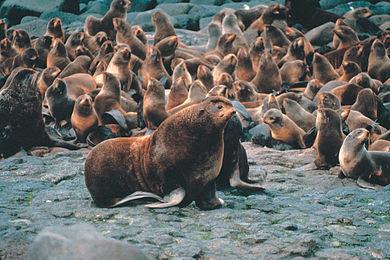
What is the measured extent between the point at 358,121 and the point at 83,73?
16.4ft

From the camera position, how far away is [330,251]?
5.79 meters

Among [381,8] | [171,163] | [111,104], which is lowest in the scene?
[381,8]

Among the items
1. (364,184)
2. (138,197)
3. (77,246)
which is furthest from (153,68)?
(77,246)

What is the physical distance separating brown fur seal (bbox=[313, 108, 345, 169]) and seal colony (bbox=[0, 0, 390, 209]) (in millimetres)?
13

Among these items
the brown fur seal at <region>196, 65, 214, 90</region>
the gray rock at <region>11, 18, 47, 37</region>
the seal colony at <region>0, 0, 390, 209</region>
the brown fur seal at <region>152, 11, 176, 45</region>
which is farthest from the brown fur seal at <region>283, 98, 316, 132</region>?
the gray rock at <region>11, 18, 47, 37</region>

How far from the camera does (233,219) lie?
259 inches

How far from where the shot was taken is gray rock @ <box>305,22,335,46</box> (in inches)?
743

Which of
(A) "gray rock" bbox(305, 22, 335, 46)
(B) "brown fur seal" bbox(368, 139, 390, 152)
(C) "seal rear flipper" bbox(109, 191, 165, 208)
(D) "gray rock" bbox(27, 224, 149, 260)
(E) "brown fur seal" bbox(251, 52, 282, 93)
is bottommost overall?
(A) "gray rock" bbox(305, 22, 335, 46)

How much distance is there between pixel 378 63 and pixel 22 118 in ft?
23.6

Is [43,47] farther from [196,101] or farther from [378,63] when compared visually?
[196,101]

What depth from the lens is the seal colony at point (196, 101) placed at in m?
6.84

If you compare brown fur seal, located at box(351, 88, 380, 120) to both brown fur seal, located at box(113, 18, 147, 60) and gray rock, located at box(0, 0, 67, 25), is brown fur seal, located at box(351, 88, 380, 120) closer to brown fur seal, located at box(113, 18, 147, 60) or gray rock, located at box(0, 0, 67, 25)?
brown fur seal, located at box(113, 18, 147, 60)

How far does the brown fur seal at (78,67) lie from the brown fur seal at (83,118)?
3242 mm

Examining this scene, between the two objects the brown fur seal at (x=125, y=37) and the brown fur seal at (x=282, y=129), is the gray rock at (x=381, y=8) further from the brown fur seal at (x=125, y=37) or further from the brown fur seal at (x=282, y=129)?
the brown fur seal at (x=282, y=129)
